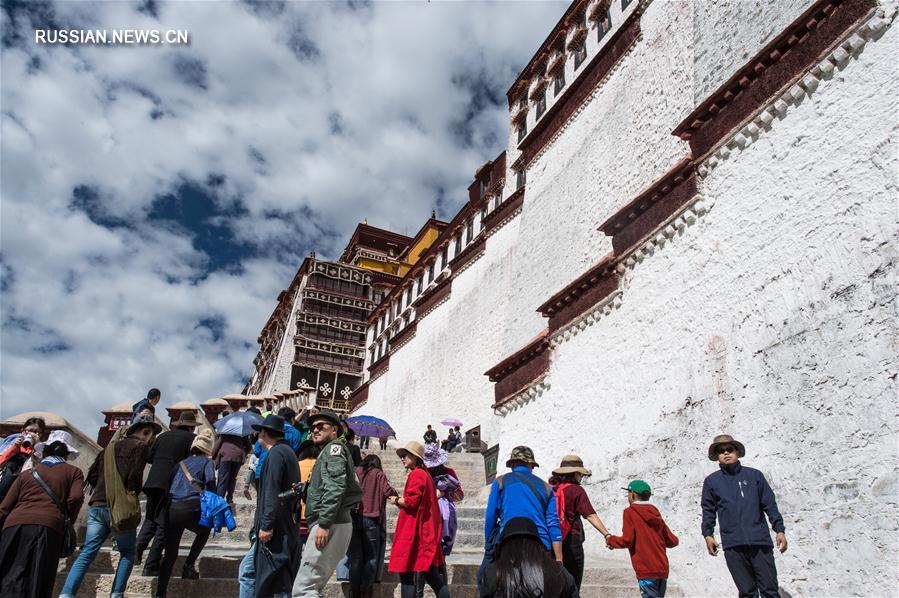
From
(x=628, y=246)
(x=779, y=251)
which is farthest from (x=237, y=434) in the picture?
(x=779, y=251)

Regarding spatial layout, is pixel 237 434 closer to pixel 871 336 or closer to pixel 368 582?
pixel 368 582

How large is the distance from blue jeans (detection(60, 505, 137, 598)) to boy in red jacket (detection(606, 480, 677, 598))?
4.02 meters

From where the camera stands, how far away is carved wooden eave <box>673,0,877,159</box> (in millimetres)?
7180

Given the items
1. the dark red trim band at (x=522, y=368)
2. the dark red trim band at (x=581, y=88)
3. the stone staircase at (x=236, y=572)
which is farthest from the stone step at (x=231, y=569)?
the dark red trim band at (x=581, y=88)

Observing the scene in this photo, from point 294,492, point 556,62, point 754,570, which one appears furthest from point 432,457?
point 556,62

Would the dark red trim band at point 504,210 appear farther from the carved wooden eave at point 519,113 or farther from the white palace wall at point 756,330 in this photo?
the white palace wall at point 756,330

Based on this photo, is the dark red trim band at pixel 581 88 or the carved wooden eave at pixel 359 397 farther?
the carved wooden eave at pixel 359 397

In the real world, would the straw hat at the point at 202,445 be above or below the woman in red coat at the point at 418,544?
above

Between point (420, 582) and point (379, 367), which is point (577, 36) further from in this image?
point (379, 367)

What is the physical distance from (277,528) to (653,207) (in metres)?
7.28

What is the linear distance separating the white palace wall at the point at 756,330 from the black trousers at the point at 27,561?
20.3ft

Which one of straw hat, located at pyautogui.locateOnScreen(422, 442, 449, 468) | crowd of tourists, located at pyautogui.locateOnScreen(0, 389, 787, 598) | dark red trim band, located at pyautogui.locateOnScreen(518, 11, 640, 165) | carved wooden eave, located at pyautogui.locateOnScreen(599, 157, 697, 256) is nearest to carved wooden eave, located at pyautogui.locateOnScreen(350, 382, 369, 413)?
dark red trim band, located at pyautogui.locateOnScreen(518, 11, 640, 165)

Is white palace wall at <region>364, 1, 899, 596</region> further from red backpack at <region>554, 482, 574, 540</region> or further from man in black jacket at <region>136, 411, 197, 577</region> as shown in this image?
man in black jacket at <region>136, 411, 197, 577</region>

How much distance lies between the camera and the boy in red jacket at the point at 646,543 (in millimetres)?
5473
